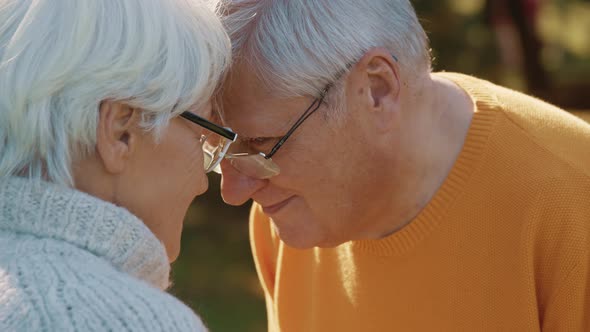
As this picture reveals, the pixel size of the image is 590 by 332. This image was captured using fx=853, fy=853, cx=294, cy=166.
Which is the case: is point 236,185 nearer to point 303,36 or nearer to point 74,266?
point 303,36

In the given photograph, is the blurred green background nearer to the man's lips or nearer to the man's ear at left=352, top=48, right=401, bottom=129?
the man's lips

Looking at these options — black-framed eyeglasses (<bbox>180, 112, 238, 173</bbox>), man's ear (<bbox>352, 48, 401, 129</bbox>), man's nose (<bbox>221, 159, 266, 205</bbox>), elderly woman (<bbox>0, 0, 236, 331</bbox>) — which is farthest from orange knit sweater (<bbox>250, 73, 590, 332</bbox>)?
elderly woman (<bbox>0, 0, 236, 331</bbox>)

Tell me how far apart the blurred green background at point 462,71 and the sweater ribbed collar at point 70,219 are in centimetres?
437

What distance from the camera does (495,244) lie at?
2.39 meters

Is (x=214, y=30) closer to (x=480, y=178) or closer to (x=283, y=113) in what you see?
(x=283, y=113)

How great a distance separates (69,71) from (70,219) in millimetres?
299

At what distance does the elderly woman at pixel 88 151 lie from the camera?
1.64 metres

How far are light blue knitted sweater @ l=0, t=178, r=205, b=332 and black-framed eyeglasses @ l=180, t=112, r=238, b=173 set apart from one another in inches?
11.3

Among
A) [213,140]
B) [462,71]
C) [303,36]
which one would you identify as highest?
[303,36]

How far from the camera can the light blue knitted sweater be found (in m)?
1.59

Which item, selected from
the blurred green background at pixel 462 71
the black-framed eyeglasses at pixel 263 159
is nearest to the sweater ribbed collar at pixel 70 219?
the black-framed eyeglasses at pixel 263 159

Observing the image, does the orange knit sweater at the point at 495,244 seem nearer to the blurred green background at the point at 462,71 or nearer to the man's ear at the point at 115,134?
the man's ear at the point at 115,134

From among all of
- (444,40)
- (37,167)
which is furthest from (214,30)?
(444,40)

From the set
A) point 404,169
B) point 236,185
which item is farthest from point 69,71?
point 404,169
